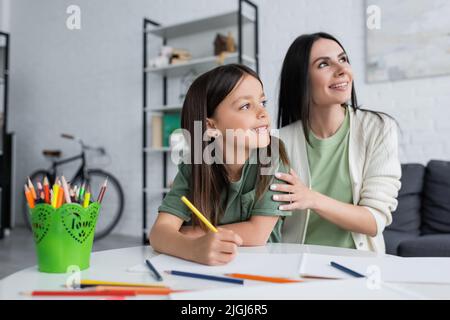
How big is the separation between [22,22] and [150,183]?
2597mm

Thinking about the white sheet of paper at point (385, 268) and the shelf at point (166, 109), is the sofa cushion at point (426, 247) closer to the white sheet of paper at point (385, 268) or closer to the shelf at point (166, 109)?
the white sheet of paper at point (385, 268)

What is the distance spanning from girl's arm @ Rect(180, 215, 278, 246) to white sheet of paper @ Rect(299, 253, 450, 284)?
0.53ft

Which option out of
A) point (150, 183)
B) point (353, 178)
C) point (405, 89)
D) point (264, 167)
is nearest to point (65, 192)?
point (264, 167)

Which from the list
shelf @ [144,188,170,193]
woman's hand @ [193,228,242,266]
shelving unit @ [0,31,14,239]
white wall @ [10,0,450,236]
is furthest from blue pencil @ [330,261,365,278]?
shelving unit @ [0,31,14,239]

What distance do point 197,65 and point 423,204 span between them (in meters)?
1.89

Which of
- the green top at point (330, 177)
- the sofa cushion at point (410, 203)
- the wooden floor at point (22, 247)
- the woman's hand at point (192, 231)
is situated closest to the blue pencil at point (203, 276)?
the woman's hand at point (192, 231)

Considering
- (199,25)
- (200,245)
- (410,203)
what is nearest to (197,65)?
(199,25)

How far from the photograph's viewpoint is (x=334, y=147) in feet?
3.94

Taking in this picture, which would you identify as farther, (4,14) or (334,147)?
(4,14)

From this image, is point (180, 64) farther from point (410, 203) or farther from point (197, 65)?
point (410, 203)

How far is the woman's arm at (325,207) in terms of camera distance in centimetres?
87

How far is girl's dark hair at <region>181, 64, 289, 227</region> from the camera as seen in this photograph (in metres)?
0.95

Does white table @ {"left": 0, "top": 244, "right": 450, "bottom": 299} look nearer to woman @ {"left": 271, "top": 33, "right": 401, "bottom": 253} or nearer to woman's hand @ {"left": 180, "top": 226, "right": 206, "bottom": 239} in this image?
woman's hand @ {"left": 180, "top": 226, "right": 206, "bottom": 239}

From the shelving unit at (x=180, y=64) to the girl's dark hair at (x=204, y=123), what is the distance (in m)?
1.91
